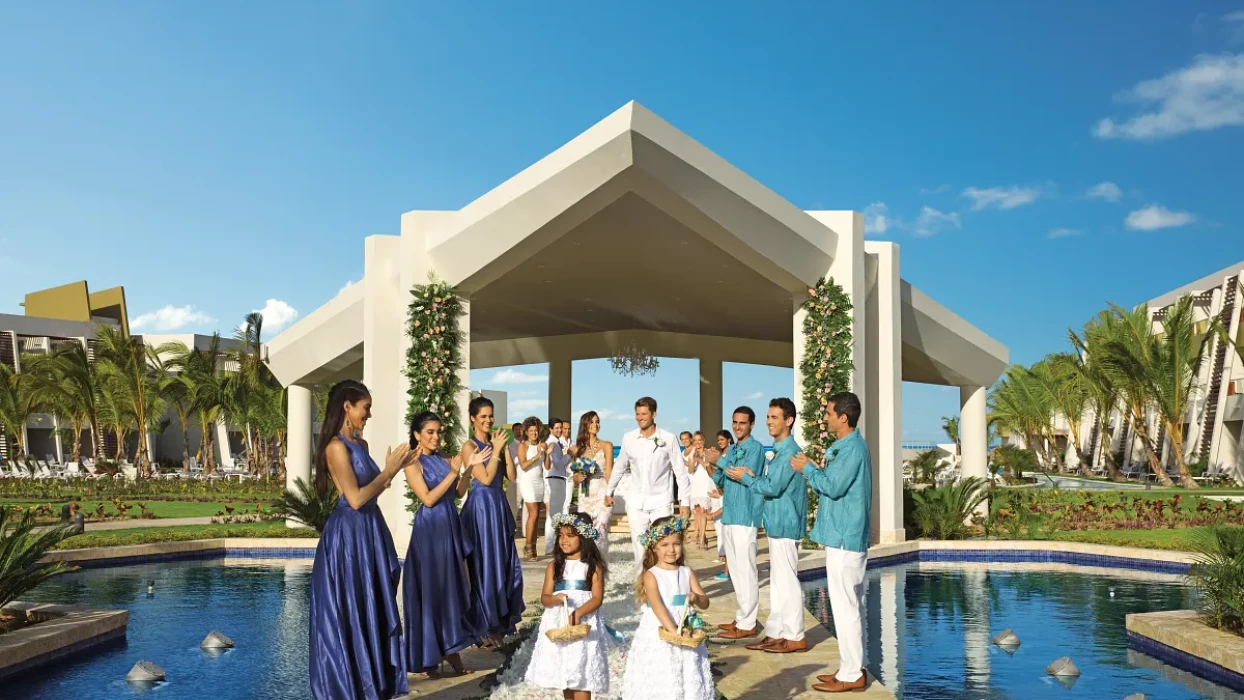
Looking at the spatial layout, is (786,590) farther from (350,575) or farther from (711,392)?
(711,392)

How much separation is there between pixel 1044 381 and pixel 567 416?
91.5 ft

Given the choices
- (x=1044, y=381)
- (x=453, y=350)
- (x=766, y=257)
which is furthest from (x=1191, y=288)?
(x=453, y=350)

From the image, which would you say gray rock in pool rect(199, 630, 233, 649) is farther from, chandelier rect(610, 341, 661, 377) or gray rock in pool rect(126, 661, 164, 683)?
chandelier rect(610, 341, 661, 377)

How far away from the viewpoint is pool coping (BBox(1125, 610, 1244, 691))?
21.7ft

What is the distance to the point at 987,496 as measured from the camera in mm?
15414

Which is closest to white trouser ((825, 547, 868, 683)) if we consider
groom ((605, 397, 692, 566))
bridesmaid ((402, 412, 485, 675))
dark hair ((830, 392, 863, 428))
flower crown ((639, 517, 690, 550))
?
dark hair ((830, 392, 863, 428))

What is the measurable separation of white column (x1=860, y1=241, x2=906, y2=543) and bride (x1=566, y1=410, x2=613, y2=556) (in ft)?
17.2

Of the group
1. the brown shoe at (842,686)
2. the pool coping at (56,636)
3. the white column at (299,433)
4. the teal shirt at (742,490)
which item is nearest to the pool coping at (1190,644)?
the brown shoe at (842,686)

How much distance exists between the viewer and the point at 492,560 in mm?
6672

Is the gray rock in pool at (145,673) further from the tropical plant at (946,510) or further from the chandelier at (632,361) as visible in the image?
the chandelier at (632,361)

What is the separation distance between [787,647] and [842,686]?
113cm

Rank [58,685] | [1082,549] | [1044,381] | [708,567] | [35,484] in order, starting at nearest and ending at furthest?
[58,685], [708,567], [1082,549], [35,484], [1044,381]

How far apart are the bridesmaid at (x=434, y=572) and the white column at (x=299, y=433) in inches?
445

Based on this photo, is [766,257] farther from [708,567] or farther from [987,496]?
[987,496]
